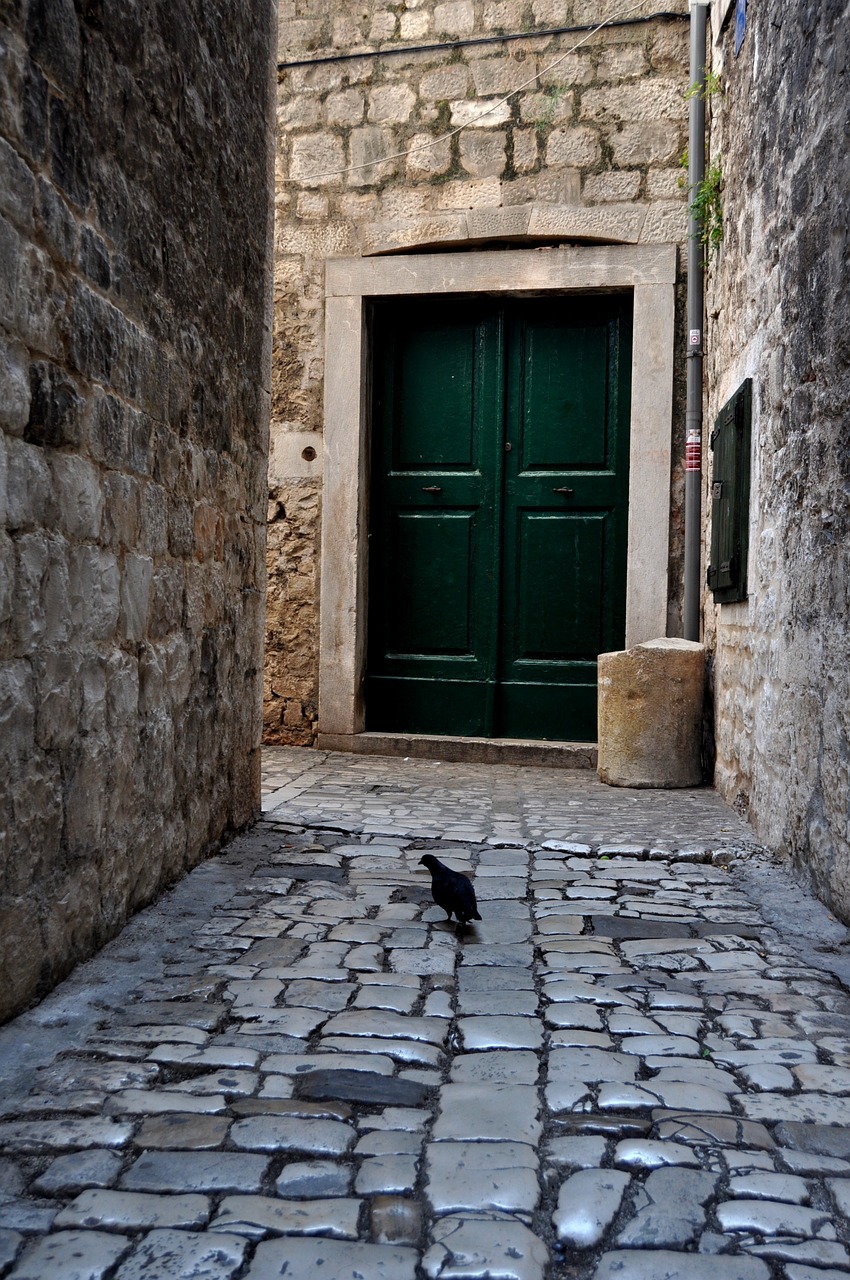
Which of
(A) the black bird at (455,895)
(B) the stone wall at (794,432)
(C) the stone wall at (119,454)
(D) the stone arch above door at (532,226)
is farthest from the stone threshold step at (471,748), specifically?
(A) the black bird at (455,895)

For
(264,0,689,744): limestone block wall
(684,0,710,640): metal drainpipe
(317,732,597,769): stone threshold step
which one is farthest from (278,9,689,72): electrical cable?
(317,732,597,769): stone threshold step

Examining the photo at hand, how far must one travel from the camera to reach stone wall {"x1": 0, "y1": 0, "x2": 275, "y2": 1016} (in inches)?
94.4

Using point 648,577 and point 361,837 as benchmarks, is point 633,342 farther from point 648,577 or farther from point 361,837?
point 361,837

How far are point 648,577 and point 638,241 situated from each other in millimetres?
2010

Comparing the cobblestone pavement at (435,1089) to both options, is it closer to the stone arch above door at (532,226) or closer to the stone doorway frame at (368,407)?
the stone doorway frame at (368,407)

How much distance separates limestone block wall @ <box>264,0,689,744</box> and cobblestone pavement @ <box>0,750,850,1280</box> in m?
3.71

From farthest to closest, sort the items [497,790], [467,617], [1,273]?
1. [467,617]
2. [497,790]
3. [1,273]

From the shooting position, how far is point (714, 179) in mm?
6102

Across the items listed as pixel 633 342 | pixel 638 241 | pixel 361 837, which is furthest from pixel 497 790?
pixel 638 241

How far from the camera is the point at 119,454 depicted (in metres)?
2.98

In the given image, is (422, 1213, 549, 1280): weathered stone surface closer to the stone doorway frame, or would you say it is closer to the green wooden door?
the stone doorway frame

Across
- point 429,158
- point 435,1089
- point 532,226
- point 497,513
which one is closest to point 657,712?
point 497,513

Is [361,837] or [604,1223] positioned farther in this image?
[361,837]

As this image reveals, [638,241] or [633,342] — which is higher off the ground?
[638,241]
